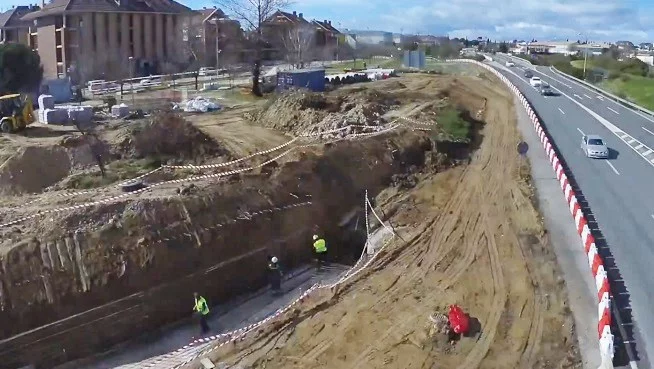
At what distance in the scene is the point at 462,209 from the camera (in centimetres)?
2311

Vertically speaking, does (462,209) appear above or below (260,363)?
above

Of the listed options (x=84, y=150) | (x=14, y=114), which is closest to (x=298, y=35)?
(x=14, y=114)

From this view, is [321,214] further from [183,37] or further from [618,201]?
[183,37]

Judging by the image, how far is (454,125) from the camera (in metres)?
32.9

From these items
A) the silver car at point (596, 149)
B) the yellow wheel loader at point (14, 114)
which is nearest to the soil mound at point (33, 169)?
the yellow wheel loader at point (14, 114)

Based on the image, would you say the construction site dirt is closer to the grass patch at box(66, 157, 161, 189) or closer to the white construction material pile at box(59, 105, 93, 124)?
the grass patch at box(66, 157, 161, 189)

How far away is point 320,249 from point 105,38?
50613mm

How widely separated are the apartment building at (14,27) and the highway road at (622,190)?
52.9 m

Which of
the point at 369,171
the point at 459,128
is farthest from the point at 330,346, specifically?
the point at 459,128

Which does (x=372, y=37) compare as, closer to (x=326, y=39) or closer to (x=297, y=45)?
(x=326, y=39)

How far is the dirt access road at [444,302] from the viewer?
14422 millimetres

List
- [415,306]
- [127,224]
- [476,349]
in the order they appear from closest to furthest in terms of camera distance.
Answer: [476,349], [415,306], [127,224]

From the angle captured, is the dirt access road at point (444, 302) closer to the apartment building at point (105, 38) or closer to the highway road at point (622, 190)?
the highway road at point (622, 190)

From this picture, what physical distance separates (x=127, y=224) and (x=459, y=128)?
19.1 metres
